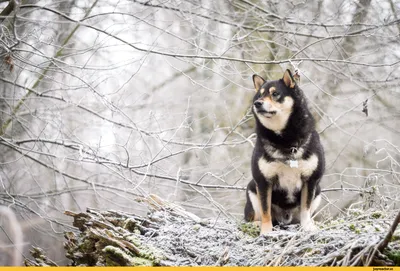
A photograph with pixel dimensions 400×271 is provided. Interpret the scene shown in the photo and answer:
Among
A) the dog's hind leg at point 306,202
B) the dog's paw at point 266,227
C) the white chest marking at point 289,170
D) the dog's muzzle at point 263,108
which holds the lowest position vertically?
the dog's paw at point 266,227

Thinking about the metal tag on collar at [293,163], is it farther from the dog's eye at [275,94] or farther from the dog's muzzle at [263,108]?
the dog's eye at [275,94]

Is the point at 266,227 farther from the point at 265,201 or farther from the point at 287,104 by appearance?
the point at 287,104

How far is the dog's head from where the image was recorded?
11.9 feet

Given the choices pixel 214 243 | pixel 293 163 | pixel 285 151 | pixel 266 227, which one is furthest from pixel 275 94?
pixel 214 243

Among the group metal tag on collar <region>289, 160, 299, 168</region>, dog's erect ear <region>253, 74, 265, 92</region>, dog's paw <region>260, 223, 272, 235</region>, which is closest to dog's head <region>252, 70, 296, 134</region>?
dog's erect ear <region>253, 74, 265, 92</region>

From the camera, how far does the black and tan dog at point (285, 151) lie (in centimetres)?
361

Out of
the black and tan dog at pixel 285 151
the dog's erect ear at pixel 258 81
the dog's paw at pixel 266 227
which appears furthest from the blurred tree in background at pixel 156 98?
the dog's paw at pixel 266 227

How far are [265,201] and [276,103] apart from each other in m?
0.73

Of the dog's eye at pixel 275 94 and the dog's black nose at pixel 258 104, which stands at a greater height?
the dog's eye at pixel 275 94

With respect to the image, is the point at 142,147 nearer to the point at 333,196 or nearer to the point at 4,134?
Answer: the point at 4,134

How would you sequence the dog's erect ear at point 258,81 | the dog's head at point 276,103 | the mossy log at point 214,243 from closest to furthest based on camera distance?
the mossy log at point 214,243 < the dog's head at point 276,103 < the dog's erect ear at point 258,81

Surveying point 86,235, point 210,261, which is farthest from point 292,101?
point 86,235

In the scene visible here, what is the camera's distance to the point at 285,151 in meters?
3.63

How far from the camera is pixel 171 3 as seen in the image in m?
5.13
